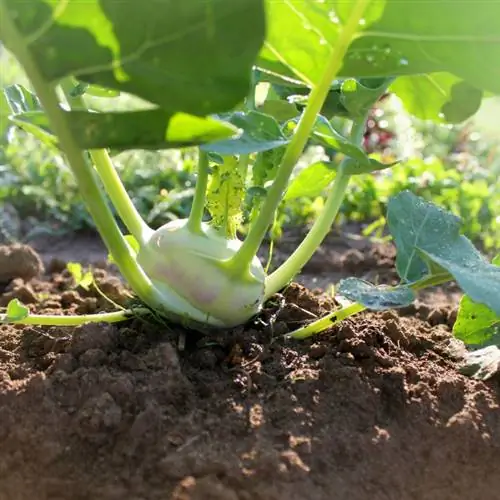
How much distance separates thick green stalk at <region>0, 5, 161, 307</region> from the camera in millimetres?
835

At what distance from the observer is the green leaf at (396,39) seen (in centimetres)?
93

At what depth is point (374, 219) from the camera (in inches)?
109

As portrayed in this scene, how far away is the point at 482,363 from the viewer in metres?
1.16

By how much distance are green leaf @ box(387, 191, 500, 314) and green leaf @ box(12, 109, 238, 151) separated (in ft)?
1.18

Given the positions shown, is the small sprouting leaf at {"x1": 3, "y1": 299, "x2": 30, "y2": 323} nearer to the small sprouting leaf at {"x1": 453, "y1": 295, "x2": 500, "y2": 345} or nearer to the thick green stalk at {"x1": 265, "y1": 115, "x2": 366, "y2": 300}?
the thick green stalk at {"x1": 265, "y1": 115, "x2": 366, "y2": 300}

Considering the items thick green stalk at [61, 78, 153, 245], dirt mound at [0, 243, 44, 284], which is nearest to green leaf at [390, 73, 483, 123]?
thick green stalk at [61, 78, 153, 245]

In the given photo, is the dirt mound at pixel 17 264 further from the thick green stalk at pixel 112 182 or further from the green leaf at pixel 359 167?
the green leaf at pixel 359 167

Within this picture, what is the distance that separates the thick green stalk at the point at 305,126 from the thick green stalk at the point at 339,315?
0.17 metres

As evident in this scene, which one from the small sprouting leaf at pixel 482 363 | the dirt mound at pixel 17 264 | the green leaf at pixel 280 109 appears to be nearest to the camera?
the small sprouting leaf at pixel 482 363

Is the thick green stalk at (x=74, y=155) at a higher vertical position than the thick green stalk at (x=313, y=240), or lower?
higher

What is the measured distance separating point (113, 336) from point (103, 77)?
1.31ft

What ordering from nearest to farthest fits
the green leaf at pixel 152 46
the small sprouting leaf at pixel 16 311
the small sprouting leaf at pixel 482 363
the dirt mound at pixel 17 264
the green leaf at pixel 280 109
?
the green leaf at pixel 152 46, the small sprouting leaf at pixel 16 311, the small sprouting leaf at pixel 482 363, the green leaf at pixel 280 109, the dirt mound at pixel 17 264

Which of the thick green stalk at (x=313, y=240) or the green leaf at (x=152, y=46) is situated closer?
the green leaf at (x=152, y=46)

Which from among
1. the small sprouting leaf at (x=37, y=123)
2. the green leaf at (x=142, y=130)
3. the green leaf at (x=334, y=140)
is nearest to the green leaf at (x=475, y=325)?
the green leaf at (x=334, y=140)
